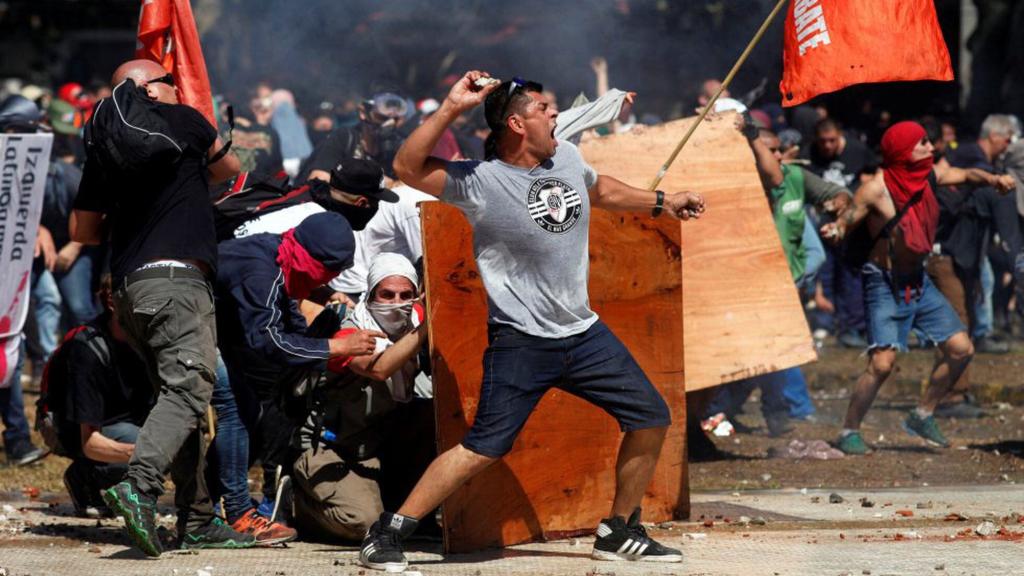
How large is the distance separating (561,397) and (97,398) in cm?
183

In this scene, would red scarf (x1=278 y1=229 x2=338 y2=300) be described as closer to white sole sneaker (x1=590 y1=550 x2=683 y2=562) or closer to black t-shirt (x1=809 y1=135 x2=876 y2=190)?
white sole sneaker (x1=590 y1=550 x2=683 y2=562)

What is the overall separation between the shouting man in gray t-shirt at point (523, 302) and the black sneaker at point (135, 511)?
28.9 inches

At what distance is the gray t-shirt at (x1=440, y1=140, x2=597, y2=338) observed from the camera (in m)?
5.34

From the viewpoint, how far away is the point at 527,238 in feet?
17.5

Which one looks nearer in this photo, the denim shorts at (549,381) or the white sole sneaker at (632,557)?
the denim shorts at (549,381)

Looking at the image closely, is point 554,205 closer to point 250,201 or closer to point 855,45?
point 250,201

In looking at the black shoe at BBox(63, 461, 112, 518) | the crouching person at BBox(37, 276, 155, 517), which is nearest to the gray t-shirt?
the crouching person at BBox(37, 276, 155, 517)

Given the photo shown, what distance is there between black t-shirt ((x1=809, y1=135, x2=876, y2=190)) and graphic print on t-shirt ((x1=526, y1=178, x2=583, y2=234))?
24.2 ft

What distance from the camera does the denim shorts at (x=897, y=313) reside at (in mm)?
8555

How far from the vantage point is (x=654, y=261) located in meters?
6.25

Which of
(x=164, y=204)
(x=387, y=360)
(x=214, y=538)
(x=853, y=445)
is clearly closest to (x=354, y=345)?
(x=387, y=360)

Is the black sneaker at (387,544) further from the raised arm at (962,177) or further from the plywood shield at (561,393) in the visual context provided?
the raised arm at (962,177)

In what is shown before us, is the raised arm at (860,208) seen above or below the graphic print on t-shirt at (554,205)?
below

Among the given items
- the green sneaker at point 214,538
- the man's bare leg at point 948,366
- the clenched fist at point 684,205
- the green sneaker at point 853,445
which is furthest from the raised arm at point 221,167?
the man's bare leg at point 948,366
